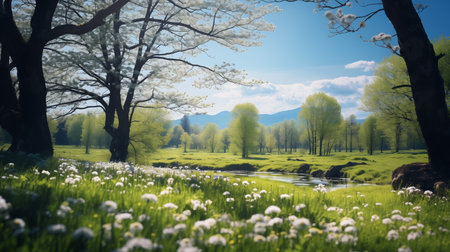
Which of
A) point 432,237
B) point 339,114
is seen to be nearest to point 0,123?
point 432,237

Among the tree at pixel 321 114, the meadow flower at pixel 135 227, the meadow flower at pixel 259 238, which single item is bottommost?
the meadow flower at pixel 259 238

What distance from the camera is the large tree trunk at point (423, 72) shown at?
25.6 feet

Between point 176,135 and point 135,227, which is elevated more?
point 176,135

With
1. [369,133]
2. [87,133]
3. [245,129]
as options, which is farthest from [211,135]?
[369,133]

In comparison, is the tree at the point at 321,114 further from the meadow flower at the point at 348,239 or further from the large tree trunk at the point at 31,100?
the meadow flower at the point at 348,239

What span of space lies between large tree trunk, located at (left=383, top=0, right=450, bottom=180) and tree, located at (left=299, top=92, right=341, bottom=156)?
56523 mm

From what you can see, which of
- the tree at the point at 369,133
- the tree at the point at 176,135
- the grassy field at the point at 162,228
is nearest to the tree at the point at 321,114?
the tree at the point at 369,133

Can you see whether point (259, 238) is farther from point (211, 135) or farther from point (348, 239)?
point (211, 135)

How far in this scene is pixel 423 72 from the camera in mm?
7887

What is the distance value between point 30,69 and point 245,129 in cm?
5422

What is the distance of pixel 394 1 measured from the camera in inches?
308

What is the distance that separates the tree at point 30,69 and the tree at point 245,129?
5319 centimetres

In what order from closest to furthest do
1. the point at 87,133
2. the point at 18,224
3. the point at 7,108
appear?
1. the point at 18,224
2. the point at 7,108
3. the point at 87,133

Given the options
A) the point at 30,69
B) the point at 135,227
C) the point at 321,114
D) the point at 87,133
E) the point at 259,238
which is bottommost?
the point at 259,238
